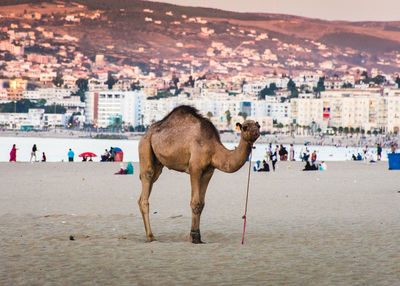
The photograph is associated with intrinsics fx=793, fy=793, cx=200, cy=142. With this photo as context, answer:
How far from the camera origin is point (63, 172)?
1288 inches

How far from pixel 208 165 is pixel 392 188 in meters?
13.2

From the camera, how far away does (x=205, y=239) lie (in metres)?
12.1

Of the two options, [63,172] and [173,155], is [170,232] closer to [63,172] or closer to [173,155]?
[173,155]

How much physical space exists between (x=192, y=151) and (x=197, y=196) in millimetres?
645

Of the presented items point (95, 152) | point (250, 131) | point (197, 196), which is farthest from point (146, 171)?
point (95, 152)

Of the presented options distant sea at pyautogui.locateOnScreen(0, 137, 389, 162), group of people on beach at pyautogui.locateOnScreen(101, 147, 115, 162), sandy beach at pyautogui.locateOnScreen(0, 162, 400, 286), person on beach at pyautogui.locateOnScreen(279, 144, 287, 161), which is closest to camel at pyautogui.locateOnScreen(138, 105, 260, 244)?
sandy beach at pyautogui.locateOnScreen(0, 162, 400, 286)

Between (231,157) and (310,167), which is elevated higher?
(231,157)

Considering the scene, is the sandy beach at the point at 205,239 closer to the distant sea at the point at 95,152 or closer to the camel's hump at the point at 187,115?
the camel's hump at the point at 187,115

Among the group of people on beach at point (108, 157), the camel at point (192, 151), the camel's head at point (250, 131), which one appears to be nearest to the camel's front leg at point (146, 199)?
the camel at point (192, 151)

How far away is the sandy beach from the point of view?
904 centimetres

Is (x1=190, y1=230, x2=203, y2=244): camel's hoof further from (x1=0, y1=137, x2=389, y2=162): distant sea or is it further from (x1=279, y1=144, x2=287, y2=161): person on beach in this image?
(x1=0, y1=137, x2=389, y2=162): distant sea

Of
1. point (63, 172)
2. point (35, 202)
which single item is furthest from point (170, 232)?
point (63, 172)

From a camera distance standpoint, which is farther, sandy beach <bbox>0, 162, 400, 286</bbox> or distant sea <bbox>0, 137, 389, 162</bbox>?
distant sea <bbox>0, 137, 389, 162</bbox>

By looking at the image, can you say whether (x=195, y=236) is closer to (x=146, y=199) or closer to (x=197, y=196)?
(x=197, y=196)
